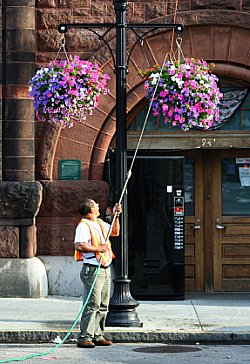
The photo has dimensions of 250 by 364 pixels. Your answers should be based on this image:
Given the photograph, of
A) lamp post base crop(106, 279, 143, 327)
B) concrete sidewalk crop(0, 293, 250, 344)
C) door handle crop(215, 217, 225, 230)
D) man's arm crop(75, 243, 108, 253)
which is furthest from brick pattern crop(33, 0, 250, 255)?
man's arm crop(75, 243, 108, 253)

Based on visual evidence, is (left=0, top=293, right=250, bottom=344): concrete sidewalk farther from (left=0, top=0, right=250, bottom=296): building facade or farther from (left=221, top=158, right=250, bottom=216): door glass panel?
(left=221, top=158, right=250, bottom=216): door glass panel

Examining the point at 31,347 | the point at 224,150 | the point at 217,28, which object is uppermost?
the point at 217,28

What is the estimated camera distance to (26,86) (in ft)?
49.5

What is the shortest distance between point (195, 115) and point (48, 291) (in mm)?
4230

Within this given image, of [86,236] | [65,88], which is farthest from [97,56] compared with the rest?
[86,236]

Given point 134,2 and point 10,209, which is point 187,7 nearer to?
point 134,2

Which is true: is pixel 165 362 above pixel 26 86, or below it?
below

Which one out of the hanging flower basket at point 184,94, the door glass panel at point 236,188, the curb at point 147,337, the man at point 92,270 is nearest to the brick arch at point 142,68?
the door glass panel at point 236,188

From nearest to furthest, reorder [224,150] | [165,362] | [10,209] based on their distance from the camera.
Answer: [165,362] < [10,209] < [224,150]

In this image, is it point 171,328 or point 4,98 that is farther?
point 4,98

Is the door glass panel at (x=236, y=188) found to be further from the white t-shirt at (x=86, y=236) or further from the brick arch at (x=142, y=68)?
the white t-shirt at (x=86, y=236)

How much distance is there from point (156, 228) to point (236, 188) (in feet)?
5.72

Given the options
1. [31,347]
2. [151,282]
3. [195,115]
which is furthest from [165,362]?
[151,282]

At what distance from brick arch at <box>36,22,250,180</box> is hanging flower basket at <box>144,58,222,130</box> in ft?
8.58
